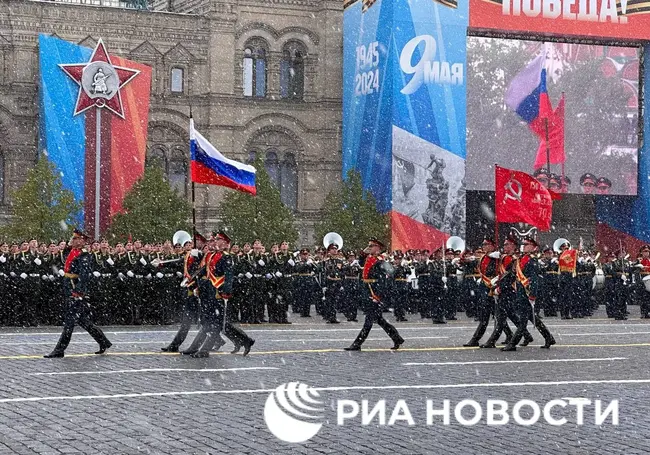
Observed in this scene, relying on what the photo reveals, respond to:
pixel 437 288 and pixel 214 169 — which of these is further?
pixel 437 288

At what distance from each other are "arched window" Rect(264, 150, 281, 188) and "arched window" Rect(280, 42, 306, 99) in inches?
94.7

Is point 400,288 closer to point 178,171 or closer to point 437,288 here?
point 437,288

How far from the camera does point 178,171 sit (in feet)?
157

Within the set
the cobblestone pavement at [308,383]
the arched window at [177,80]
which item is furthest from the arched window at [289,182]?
the cobblestone pavement at [308,383]

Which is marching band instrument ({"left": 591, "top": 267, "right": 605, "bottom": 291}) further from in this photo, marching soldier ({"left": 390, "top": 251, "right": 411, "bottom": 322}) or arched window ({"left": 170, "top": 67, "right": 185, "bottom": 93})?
arched window ({"left": 170, "top": 67, "right": 185, "bottom": 93})

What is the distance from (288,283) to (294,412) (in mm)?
16109

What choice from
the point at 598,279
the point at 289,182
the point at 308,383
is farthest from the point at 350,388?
the point at 289,182

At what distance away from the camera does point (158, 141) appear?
1852 inches

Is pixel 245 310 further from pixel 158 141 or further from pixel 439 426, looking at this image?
pixel 158 141

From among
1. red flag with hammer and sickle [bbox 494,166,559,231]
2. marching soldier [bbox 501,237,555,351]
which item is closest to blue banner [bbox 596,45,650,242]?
red flag with hammer and sickle [bbox 494,166,559,231]

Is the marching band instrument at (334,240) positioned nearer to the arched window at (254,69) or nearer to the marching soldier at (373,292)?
the marching soldier at (373,292)

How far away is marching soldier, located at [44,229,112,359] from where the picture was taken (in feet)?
54.4

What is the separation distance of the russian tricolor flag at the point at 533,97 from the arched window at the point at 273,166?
9.42m

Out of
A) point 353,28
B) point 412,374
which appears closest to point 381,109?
point 353,28
